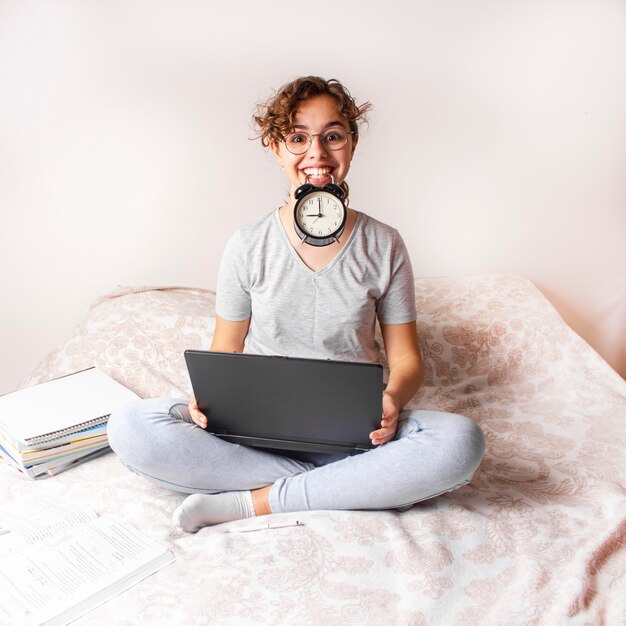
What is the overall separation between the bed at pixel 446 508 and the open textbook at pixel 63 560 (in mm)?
31

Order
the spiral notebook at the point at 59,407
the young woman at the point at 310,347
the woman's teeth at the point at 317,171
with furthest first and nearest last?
the spiral notebook at the point at 59,407
the woman's teeth at the point at 317,171
the young woman at the point at 310,347

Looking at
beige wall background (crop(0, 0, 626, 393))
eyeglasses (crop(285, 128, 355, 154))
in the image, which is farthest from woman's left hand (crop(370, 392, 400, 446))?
beige wall background (crop(0, 0, 626, 393))

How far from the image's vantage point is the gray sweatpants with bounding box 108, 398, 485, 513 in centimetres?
130

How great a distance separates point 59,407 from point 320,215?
30.9 inches

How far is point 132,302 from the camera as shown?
2.03 metres

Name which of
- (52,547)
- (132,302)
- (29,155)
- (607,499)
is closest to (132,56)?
(29,155)

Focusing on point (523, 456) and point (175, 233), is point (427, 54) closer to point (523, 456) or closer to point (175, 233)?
point (175, 233)

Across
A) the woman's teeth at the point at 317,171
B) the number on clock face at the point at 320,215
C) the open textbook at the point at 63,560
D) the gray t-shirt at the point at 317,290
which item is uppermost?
the woman's teeth at the point at 317,171

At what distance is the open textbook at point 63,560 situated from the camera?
1.08 m

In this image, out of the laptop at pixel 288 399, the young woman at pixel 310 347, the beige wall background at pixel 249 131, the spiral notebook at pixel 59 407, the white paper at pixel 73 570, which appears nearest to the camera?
the white paper at pixel 73 570

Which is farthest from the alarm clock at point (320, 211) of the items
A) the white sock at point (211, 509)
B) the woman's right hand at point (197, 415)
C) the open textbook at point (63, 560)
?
the open textbook at point (63, 560)

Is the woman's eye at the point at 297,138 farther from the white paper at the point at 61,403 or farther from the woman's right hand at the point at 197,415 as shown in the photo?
the white paper at the point at 61,403

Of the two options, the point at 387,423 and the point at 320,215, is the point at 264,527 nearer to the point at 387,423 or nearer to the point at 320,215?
the point at 387,423

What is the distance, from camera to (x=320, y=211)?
135 cm
